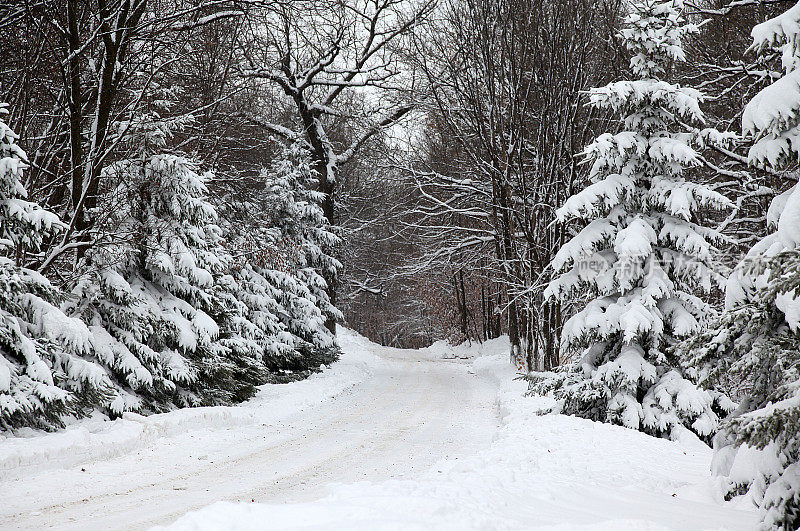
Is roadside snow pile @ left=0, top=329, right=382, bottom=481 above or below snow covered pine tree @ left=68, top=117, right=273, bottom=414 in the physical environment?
below

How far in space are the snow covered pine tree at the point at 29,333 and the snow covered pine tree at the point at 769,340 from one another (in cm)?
843

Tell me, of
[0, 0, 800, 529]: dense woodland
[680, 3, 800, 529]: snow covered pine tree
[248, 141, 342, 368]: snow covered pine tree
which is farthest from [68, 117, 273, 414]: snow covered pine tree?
[680, 3, 800, 529]: snow covered pine tree

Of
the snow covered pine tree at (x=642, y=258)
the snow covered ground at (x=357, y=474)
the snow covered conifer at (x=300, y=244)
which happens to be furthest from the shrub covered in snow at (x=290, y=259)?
the snow covered pine tree at (x=642, y=258)

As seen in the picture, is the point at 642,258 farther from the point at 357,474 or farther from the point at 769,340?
the point at 357,474

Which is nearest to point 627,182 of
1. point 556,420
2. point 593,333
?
point 593,333

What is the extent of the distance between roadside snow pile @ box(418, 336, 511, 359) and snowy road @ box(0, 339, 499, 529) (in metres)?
17.5

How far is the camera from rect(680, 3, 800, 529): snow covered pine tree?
4078 mm

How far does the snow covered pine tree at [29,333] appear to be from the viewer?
329 inches

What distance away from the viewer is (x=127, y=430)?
9.66 meters

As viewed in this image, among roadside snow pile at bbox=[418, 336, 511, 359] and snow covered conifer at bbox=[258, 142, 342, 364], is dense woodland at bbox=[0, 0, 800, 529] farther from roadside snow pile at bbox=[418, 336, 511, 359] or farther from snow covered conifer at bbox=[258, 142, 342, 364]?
roadside snow pile at bbox=[418, 336, 511, 359]

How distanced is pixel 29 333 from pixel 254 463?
404 centimetres

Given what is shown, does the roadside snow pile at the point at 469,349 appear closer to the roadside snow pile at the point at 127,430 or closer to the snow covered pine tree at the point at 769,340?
the roadside snow pile at the point at 127,430

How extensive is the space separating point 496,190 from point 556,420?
8.57 meters

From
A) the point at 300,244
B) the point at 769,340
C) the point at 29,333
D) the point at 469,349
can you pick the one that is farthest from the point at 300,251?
the point at 469,349
